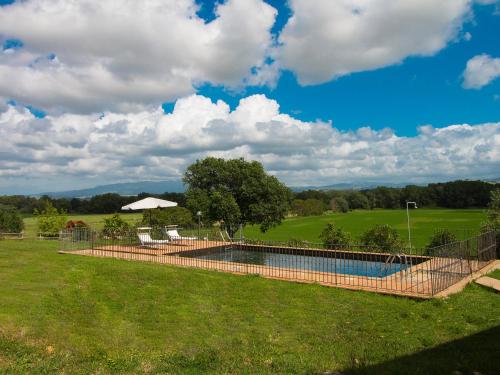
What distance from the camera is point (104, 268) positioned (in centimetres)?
1234

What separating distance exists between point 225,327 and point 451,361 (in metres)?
3.96

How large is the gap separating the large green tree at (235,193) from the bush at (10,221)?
542 inches

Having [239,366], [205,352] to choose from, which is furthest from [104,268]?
[239,366]

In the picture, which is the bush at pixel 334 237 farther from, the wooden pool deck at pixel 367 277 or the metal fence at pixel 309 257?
the wooden pool deck at pixel 367 277

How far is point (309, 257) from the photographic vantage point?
1817cm

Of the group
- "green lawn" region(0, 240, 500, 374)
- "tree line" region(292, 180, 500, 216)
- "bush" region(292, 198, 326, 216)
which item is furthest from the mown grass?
"bush" region(292, 198, 326, 216)

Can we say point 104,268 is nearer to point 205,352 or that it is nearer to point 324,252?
point 205,352

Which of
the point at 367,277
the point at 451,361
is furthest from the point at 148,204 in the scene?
the point at 451,361

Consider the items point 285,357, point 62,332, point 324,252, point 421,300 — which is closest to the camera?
point 285,357

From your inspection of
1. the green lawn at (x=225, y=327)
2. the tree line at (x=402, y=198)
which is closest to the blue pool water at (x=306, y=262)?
the green lawn at (x=225, y=327)

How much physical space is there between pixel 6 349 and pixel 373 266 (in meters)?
13.0

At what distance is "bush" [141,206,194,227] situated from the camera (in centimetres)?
3120

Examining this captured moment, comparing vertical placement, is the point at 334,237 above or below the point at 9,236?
below

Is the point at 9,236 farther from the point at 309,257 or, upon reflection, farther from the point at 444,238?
the point at 444,238
